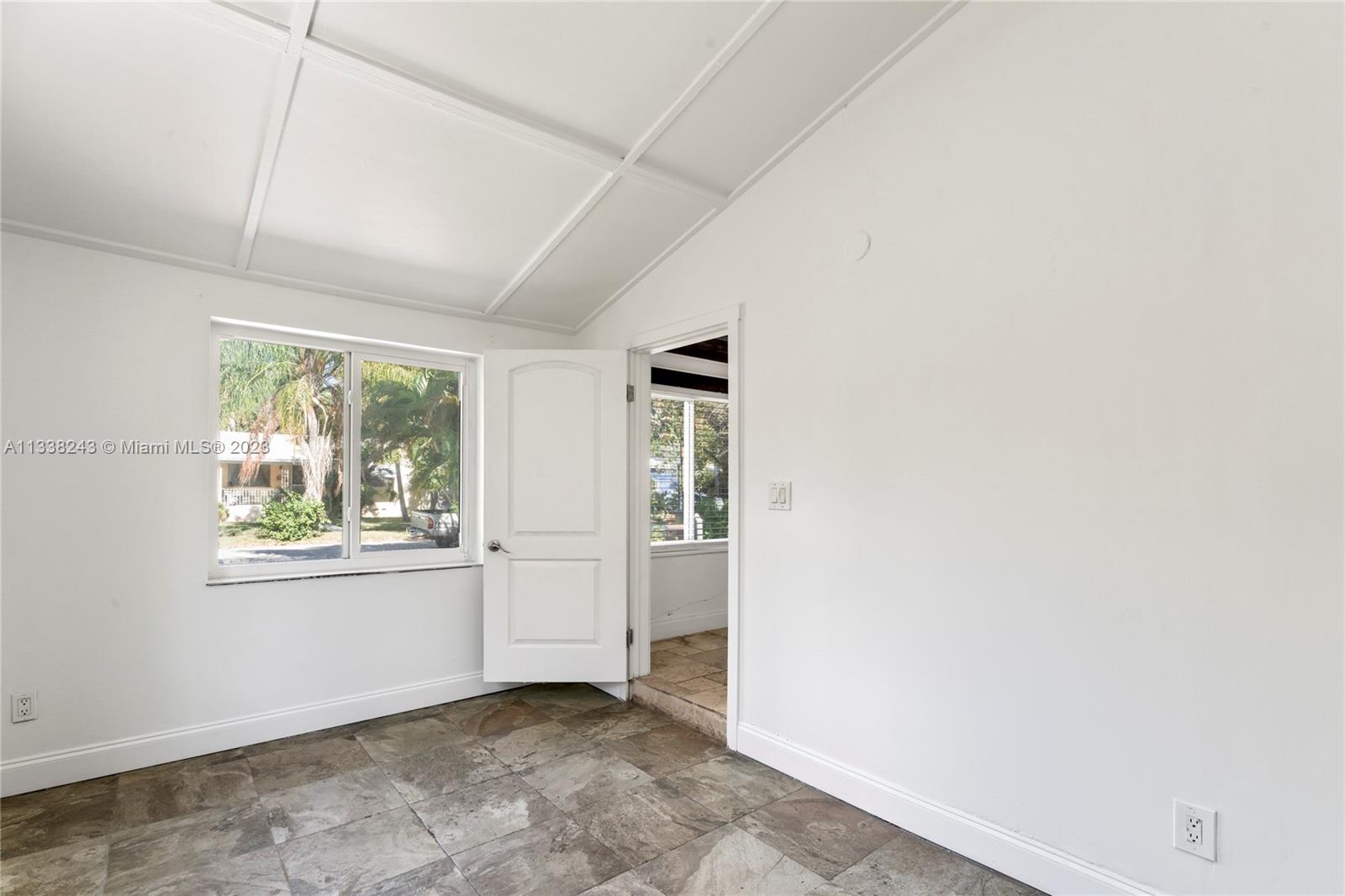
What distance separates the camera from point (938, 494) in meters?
2.36

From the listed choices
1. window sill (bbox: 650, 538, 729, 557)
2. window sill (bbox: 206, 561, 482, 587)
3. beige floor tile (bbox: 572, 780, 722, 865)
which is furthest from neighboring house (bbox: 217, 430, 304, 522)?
window sill (bbox: 650, 538, 729, 557)

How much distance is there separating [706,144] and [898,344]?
1.18 meters

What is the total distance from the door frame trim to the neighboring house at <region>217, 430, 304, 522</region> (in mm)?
1809

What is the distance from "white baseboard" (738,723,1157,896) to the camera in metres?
1.97

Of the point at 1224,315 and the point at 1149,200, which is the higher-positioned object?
the point at 1149,200

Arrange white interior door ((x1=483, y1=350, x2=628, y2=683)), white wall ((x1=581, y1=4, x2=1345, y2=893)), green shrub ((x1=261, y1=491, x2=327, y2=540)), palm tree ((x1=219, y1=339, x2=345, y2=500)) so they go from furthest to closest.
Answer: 1. white interior door ((x1=483, y1=350, x2=628, y2=683))
2. green shrub ((x1=261, y1=491, x2=327, y2=540))
3. palm tree ((x1=219, y1=339, x2=345, y2=500))
4. white wall ((x1=581, y1=4, x2=1345, y2=893))

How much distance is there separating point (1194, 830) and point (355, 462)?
3758mm

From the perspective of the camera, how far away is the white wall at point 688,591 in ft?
15.9

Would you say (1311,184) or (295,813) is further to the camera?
(295,813)

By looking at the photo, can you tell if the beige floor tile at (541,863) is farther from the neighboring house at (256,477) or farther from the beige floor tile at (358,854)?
the neighboring house at (256,477)

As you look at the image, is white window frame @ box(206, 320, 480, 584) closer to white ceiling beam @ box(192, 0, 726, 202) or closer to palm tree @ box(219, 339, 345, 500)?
palm tree @ box(219, 339, 345, 500)

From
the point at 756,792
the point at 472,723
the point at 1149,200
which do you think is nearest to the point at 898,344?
the point at 1149,200

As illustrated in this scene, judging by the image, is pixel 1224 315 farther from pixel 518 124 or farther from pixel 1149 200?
pixel 518 124

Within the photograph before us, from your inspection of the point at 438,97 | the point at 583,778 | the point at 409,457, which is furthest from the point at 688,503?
the point at 438,97
